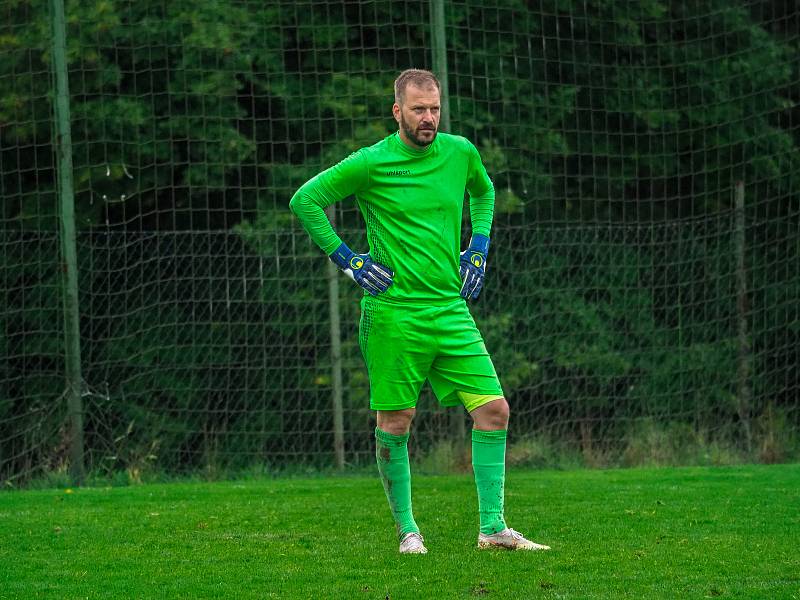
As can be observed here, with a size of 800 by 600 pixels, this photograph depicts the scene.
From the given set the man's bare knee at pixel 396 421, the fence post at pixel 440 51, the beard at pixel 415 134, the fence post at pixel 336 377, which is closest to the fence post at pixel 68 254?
the fence post at pixel 336 377

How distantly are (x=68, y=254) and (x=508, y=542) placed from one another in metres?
4.96

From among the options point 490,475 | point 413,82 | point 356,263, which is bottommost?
point 490,475

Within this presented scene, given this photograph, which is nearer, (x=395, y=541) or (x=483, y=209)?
(x=395, y=541)

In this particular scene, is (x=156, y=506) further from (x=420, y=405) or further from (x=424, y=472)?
(x=420, y=405)

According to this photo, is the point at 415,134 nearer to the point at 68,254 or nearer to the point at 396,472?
the point at 396,472

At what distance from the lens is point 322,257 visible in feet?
36.4

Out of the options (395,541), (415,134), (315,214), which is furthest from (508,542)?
(415,134)

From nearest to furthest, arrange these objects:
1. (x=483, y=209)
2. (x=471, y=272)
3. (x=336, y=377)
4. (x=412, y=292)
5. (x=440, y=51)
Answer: (x=412, y=292), (x=471, y=272), (x=483, y=209), (x=440, y=51), (x=336, y=377)

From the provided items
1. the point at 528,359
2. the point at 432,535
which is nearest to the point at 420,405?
the point at 528,359

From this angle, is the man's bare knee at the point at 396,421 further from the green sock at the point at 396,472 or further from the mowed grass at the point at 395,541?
the mowed grass at the point at 395,541

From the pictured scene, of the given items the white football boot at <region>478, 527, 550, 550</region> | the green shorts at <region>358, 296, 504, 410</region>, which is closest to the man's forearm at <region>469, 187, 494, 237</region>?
the green shorts at <region>358, 296, 504, 410</region>

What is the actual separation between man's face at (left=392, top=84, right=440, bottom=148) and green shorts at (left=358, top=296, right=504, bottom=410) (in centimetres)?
67

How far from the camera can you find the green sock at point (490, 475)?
518 cm

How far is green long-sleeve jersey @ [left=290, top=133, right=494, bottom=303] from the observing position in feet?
17.2
